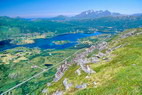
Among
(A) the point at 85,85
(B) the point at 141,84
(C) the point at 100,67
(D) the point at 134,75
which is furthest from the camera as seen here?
(C) the point at 100,67

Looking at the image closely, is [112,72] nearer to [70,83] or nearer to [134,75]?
[134,75]

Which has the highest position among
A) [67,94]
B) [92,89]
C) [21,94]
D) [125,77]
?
[125,77]

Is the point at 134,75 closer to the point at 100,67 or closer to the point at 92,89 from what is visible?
the point at 92,89

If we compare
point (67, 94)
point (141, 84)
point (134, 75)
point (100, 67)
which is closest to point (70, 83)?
point (67, 94)

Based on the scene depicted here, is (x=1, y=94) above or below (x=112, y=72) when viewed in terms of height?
below

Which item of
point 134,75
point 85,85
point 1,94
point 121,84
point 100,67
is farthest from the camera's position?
point 1,94

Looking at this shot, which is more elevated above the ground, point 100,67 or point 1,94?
point 100,67

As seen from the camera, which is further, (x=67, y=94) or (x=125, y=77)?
(x=67, y=94)

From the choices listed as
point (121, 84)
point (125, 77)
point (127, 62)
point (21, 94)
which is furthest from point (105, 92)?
point (21, 94)

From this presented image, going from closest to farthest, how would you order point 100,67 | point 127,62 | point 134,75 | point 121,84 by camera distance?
point 121,84 → point 134,75 → point 127,62 → point 100,67
